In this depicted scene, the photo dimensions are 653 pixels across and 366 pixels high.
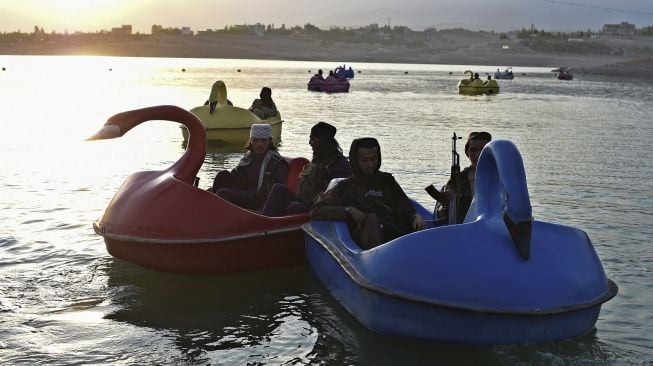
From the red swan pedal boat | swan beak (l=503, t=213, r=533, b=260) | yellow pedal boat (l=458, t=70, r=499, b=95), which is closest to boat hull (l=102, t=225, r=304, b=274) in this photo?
the red swan pedal boat

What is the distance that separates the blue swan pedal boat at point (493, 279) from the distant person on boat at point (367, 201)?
817 millimetres

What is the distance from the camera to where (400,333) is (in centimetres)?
588

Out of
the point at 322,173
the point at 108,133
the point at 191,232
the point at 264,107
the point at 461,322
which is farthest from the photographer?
the point at 264,107

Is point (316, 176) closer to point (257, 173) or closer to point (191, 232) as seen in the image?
point (257, 173)

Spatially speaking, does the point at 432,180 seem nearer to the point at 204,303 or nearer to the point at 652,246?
the point at 652,246

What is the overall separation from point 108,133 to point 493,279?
4.21 metres

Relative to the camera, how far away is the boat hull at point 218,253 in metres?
7.60

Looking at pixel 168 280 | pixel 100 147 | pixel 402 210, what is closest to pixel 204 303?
pixel 168 280

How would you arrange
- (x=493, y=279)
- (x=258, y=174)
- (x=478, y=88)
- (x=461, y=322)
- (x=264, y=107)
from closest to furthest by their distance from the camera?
(x=493, y=279), (x=461, y=322), (x=258, y=174), (x=264, y=107), (x=478, y=88)

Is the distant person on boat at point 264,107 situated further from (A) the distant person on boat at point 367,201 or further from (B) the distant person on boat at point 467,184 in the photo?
(A) the distant person on boat at point 367,201

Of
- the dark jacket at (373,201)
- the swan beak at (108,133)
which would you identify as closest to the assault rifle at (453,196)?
the dark jacket at (373,201)

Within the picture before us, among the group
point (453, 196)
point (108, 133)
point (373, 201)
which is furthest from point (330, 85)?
point (373, 201)

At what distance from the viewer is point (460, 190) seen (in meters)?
7.25

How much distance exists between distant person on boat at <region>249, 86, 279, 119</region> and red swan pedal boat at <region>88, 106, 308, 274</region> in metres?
11.7
